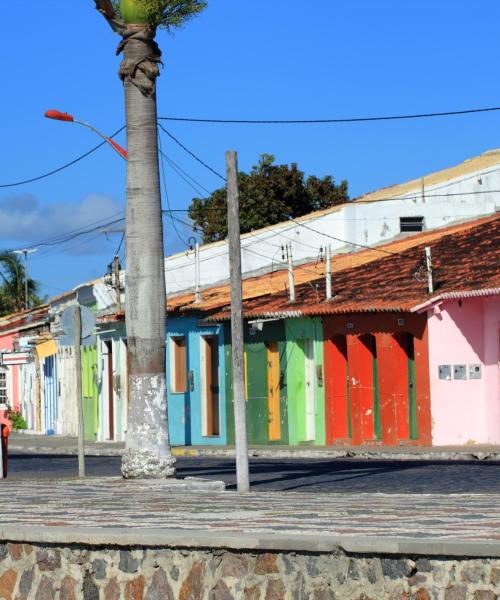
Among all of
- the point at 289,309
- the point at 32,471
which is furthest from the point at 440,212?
the point at 32,471

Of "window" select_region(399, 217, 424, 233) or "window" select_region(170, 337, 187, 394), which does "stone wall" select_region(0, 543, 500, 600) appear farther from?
"window" select_region(399, 217, 424, 233)

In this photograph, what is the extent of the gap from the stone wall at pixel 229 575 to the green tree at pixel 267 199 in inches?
2182

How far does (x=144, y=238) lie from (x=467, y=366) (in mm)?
13281

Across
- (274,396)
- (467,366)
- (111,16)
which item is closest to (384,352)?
(467,366)

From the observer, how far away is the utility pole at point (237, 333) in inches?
732

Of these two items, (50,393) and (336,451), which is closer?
(336,451)

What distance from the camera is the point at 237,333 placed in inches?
750

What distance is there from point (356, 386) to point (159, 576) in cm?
2385

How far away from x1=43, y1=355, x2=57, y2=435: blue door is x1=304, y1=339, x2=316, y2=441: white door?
63.1 ft

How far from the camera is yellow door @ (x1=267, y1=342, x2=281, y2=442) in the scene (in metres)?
35.4

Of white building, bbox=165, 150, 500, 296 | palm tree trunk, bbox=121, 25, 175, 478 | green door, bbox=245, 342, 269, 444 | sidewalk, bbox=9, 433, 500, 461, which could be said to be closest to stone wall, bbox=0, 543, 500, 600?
palm tree trunk, bbox=121, 25, 175, 478

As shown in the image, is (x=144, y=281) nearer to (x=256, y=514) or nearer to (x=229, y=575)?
(x=256, y=514)

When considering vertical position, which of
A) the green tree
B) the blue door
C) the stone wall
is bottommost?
the stone wall

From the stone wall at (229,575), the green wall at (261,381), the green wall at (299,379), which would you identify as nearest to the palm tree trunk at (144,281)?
the stone wall at (229,575)
